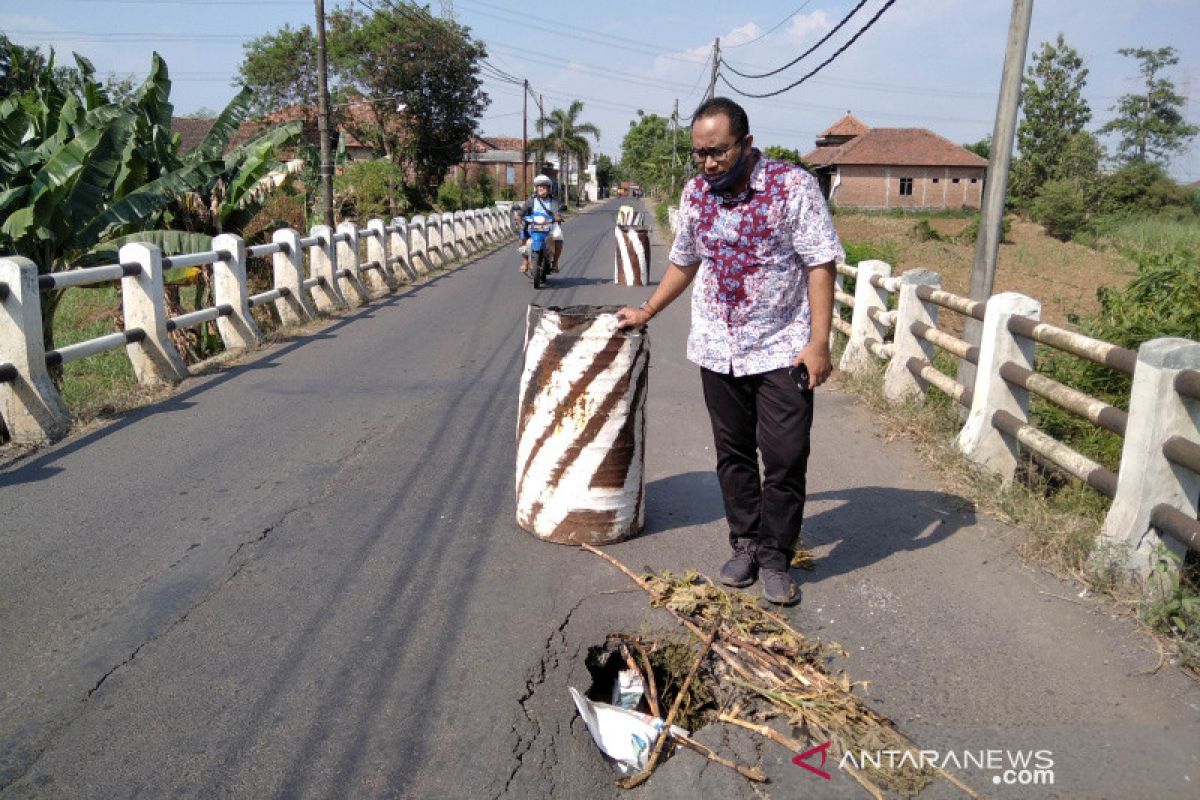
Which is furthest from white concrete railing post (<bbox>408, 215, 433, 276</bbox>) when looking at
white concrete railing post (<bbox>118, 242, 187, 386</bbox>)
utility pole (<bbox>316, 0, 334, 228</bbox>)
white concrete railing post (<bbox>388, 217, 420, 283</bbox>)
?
white concrete railing post (<bbox>118, 242, 187, 386</bbox>)

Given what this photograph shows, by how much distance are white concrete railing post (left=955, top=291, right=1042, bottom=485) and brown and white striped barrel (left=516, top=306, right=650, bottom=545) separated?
8.07ft

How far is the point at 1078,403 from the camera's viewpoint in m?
5.35

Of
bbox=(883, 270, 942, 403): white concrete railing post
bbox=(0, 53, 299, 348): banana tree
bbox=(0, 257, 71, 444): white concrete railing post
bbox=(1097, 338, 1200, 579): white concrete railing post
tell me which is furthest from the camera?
bbox=(0, 53, 299, 348): banana tree

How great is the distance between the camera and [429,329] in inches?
513

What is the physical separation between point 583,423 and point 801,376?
1.22 m

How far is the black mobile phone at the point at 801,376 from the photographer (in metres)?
4.26

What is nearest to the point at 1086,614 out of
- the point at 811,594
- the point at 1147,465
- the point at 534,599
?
A: the point at 1147,465

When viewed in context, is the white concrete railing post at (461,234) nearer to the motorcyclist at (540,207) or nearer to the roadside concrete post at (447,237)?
the roadside concrete post at (447,237)

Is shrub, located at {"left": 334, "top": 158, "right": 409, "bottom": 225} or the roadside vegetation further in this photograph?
shrub, located at {"left": 334, "top": 158, "right": 409, "bottom": 225}

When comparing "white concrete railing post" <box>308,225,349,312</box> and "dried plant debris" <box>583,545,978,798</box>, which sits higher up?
Result: "white concrete railing post" <box>308,225,349,312</box>

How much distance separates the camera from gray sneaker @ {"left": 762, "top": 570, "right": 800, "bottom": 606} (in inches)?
172

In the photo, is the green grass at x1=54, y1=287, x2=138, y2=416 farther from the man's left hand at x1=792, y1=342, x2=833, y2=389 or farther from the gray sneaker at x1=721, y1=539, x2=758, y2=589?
the man's left hand at x1=792, y1=342, x2=833, y2=389

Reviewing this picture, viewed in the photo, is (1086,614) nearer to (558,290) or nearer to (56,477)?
(56,477)

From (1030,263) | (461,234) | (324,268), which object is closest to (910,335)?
(324,268)
